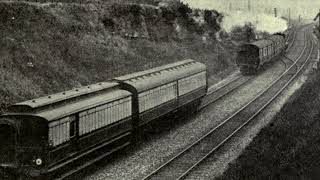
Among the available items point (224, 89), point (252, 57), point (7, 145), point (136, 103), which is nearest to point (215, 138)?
point (136, 103)

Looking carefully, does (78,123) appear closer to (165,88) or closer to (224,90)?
(165,88)

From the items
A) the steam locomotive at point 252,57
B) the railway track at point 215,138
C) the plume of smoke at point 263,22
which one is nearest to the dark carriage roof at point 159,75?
the railway track at point 215,138

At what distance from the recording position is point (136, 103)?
773 inches

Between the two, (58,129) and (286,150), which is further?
(286,150)

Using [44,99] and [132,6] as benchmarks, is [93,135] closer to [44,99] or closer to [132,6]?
[44,99]

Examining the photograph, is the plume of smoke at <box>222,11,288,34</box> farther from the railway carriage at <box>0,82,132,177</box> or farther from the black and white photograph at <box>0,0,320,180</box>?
the railway carriage at <box>0,82,132,177</box>

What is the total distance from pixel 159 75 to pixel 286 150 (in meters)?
7.41

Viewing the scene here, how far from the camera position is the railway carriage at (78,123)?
47.0ft

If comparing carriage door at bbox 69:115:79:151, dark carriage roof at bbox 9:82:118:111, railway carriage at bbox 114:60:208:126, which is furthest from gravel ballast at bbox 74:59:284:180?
dark carriage roof at bbox 9:82:118:111

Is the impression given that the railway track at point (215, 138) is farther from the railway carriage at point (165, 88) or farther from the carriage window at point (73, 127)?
the carriage window at point (73, 127)

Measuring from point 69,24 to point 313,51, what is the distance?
107ft

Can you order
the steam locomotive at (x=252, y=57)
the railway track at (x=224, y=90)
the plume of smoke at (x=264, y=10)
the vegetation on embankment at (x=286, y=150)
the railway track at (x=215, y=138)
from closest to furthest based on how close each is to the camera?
the vegetation on embankment at (x=286, y=150)
the railway track at (x=215, y=138)
the railway track at (x=224, y=90)
the steam locomotive at (x=252, y=57)
the plume of smoke at (x=264, y=10)

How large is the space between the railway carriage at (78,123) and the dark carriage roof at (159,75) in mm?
47

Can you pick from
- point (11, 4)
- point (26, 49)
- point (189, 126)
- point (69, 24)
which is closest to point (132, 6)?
point (69, 24)
